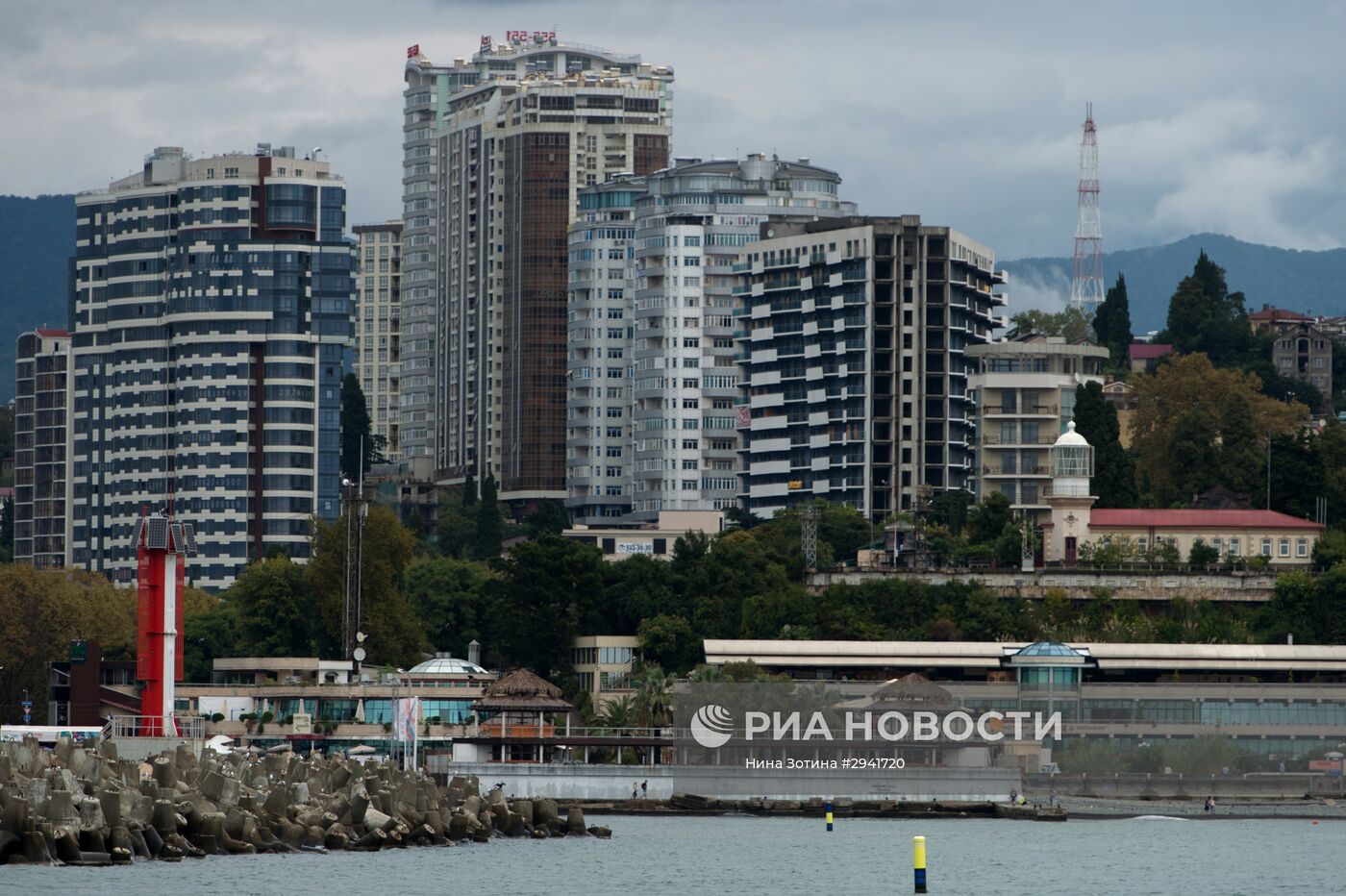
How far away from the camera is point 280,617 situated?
176 m

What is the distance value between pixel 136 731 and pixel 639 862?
37.7 meters

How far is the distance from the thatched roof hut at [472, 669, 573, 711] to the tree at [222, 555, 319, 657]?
3647 centimetres

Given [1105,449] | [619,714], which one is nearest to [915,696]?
[619,714]

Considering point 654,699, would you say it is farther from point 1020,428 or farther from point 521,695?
point 1020,428

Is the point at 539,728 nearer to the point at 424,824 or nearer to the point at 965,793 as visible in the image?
the point at 965,793

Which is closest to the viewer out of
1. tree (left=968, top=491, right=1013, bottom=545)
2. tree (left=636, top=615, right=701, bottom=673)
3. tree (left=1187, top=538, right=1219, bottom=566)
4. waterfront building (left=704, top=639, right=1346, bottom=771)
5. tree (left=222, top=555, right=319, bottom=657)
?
waterfront building (left=704, top=639, right=1346, bottom=771)

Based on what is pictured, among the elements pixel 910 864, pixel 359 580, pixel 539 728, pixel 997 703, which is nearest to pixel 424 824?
pixel 910 864

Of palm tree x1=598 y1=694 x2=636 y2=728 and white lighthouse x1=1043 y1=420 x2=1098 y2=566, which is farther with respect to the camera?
white lighthouse x1=1043 y1=420 x2=1098 y2=566

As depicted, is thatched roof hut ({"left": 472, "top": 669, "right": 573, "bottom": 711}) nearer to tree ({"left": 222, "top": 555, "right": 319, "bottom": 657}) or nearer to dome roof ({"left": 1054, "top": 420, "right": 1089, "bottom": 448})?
tree ({"left": 222, "top": 555, "right": 319, "bottom": 657})

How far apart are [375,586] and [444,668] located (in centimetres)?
1689

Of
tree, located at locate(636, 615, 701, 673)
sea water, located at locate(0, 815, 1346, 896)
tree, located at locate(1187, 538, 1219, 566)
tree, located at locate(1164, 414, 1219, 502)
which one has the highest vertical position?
tree, located at locate(1164, 414, 1219, 502)

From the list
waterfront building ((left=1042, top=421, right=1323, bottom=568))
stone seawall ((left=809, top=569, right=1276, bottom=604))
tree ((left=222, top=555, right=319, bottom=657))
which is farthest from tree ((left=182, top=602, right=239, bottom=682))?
waterfront building ((left=1042, top=421, right=1323, bottom=568))

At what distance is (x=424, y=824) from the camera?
97.4 metres

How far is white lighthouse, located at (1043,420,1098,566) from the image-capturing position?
563 feet
